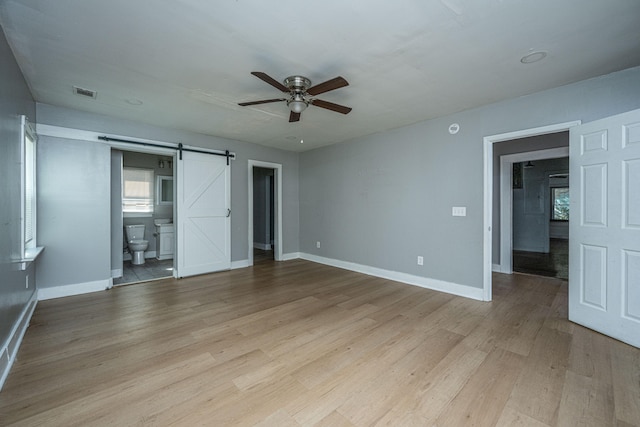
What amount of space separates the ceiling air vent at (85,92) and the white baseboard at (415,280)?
4.53 metres

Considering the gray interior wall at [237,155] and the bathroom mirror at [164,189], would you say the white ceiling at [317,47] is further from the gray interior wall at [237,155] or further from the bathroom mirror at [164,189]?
the bathroom mirror at [164,189]

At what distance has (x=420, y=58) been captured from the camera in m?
2.40

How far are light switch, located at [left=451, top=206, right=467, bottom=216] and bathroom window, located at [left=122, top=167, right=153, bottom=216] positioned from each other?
645 cm

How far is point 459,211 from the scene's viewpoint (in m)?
3.77

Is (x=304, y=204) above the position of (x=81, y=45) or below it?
below

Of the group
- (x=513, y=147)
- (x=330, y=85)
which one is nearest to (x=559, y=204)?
(x=513, y=147)

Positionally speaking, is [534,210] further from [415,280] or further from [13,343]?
[13,343]

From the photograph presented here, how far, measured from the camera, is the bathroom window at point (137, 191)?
599 cm

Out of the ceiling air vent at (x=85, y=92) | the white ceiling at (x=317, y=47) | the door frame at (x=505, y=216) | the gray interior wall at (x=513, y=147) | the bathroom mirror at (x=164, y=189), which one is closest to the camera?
the white ceiling at (x=317, y=47)

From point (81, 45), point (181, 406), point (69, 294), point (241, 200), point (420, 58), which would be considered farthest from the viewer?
point (241, 200)

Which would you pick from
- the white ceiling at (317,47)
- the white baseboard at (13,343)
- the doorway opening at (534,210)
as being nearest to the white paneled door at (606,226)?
the white ceiling at (317,47)

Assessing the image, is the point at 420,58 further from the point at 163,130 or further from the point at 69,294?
the point at 69,294

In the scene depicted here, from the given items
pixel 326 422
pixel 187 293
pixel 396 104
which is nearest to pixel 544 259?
pixel 396 104

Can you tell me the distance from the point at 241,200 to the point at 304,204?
150cm
